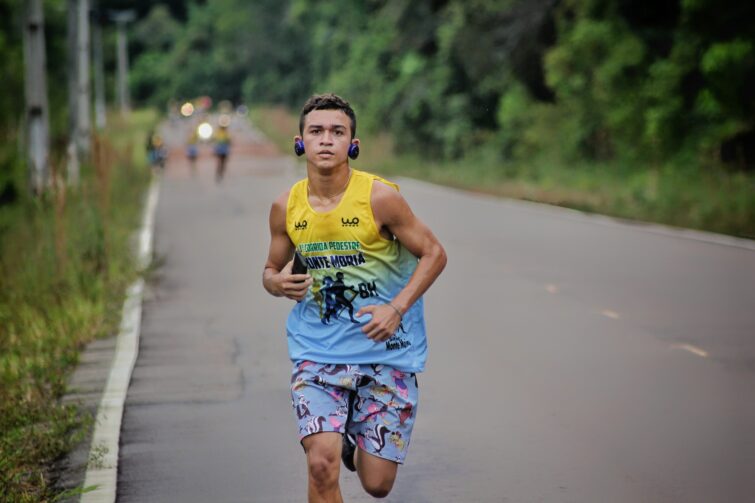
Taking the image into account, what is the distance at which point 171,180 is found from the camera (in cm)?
4091

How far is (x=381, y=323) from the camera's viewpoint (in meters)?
5.18

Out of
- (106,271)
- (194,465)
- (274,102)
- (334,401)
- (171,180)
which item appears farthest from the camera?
(274,102)

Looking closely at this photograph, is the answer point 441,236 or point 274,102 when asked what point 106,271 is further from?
point 274,102

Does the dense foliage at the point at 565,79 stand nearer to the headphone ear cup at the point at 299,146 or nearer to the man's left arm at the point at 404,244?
the man's left arm at the point at 404,244

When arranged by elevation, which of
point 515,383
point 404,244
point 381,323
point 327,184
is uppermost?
point 327,184

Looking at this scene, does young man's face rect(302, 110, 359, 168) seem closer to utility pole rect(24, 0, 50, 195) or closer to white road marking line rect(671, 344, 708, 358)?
white road marking line rect(671, 344, 708, 358)

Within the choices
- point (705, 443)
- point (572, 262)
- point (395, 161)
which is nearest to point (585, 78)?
point (395, 161)

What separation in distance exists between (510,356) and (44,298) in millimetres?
4332

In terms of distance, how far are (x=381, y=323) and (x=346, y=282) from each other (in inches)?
9.9

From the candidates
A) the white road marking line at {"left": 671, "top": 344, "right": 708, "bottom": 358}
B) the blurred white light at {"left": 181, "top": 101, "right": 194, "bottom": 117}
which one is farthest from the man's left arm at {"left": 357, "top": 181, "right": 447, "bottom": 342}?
the blurred white light at {"left": 181, "top": 101, "right": 194, "bottom": 117}

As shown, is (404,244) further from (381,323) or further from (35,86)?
(35,86)

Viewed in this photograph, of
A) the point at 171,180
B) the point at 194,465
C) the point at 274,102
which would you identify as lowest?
the point at 274,102

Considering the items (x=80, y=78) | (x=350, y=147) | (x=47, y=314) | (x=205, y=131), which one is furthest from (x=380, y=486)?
(x=205, y=131)

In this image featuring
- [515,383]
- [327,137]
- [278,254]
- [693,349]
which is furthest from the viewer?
[693,349]
